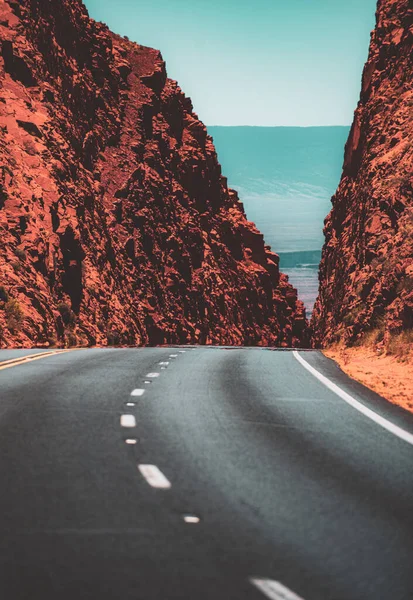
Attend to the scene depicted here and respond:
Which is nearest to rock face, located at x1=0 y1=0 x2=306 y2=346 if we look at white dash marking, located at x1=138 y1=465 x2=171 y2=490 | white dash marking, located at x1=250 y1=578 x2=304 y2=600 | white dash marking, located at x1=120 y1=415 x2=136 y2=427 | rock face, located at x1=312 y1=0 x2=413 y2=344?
rock face, located at x1=312 y1=0 x2=413 y2=344

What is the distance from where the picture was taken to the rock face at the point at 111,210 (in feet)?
126

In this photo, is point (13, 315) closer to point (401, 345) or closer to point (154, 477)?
point (401, 345)

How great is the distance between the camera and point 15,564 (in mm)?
4727

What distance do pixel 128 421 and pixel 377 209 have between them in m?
28.7

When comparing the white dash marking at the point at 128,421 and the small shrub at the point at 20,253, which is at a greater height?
the white dash marking at the point at 128,421

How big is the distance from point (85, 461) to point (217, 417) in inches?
116

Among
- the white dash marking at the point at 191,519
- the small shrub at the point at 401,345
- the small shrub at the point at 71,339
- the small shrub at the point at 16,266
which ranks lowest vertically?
the small shrub at the point at 71,339

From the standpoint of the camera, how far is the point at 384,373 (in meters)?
17.5

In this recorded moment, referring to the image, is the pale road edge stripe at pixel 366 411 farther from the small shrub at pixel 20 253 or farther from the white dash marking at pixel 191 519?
the small shrub at pixel 20 253

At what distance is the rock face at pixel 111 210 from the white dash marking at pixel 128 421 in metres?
19.5

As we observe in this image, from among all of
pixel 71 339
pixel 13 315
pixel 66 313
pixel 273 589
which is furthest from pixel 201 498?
pixel 66 313

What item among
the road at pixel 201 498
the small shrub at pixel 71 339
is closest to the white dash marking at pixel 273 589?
the road at pixel 201 498

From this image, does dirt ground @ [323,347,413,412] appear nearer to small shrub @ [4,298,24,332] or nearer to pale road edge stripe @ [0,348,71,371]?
pale road edge stripe @ [0,348,71,371]

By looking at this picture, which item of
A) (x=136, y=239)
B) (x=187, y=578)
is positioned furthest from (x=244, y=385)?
(x=136, y=239)
